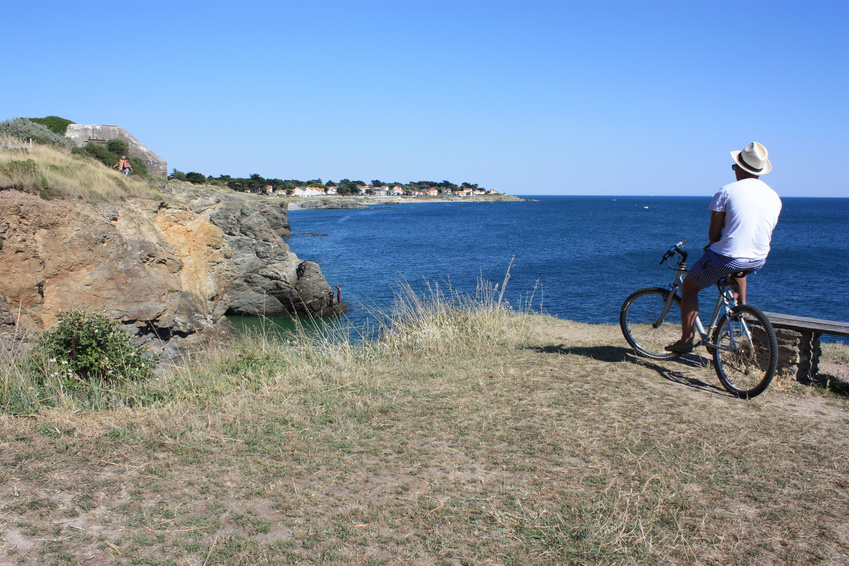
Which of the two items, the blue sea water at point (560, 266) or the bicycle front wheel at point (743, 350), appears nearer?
the bicycle front wheel at point (743, 350)

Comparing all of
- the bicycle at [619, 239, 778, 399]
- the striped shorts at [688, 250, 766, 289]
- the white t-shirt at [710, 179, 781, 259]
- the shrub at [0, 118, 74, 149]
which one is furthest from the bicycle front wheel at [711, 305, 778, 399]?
the shrub at [0, 118, 74, 149]

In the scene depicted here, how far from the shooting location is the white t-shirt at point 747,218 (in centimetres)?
533

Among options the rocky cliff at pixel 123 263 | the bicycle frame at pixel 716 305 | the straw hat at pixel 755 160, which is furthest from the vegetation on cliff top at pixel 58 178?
the straw hat at pixel 755 160

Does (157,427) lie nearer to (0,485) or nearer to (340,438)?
(0,485)

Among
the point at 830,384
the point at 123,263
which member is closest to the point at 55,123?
the point at 123,263

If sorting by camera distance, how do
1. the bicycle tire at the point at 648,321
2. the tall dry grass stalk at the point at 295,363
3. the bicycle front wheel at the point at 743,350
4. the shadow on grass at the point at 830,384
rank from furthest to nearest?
the bicycle tire at the point at 648,321 < the shadow on grass at the point at 830,384 < the bicycle front wheel at the point at 743,350 < the tall dry grass stalk at the point at 295,363

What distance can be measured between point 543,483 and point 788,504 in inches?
55.2

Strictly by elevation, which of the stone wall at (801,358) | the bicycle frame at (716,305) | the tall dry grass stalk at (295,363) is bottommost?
the tall dry grass stalk at (295,363)

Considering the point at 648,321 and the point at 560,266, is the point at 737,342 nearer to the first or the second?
the point at 648,321

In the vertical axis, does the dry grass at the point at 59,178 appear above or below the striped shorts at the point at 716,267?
above

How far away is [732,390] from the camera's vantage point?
544cm

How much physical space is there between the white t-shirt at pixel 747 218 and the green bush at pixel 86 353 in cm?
575

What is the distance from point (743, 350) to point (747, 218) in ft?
3.97

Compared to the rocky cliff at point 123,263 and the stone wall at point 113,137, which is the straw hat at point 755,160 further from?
the stone wall at point 113,137
